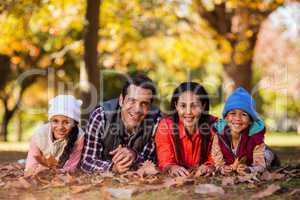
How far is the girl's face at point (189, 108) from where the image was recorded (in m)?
5.68

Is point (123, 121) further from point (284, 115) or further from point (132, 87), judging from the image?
point (284, 115)

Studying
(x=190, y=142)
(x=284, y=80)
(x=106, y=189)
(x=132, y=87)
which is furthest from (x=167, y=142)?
(x=284, y=80)

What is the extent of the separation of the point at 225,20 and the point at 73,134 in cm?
1323

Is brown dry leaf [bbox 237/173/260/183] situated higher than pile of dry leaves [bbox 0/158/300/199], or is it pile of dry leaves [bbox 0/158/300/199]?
brown dry leaf [bbox 237/173/260/183]

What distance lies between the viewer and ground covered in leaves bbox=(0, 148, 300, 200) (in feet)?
13.4

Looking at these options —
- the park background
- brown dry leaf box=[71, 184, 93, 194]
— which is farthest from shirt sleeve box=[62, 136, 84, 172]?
the park background

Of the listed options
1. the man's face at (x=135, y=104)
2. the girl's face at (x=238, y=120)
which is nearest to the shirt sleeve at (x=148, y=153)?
the man's face at (x=135, y=104)

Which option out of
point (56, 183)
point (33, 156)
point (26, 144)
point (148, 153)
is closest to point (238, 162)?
point (148, 153)

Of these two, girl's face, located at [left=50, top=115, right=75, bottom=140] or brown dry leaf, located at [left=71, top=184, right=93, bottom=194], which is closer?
brown dry leaf, located at [left=71, top=184, right=93, bottom=194]

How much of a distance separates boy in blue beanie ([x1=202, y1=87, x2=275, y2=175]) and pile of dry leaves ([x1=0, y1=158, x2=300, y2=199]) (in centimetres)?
45

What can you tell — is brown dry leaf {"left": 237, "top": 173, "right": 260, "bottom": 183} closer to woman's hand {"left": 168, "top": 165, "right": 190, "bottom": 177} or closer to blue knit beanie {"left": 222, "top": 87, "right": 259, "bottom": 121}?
woman's hand {"left": 168, "top": 165, "right": 190, "bottom": 177}

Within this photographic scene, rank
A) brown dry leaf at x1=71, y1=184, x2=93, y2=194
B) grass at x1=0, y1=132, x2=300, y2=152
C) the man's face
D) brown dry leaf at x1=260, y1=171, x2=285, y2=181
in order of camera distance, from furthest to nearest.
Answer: grass at x1=0, y1=132, x2=300, y2=152 → the man's face → brown dry leaf at x1=260, y1=171, x2=285, y2=181 → brown dry leaf at x1=71, y1=184, x2=93, y2=194

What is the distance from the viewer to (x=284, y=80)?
82.6 ft

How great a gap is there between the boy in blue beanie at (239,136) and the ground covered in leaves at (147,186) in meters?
0.56
